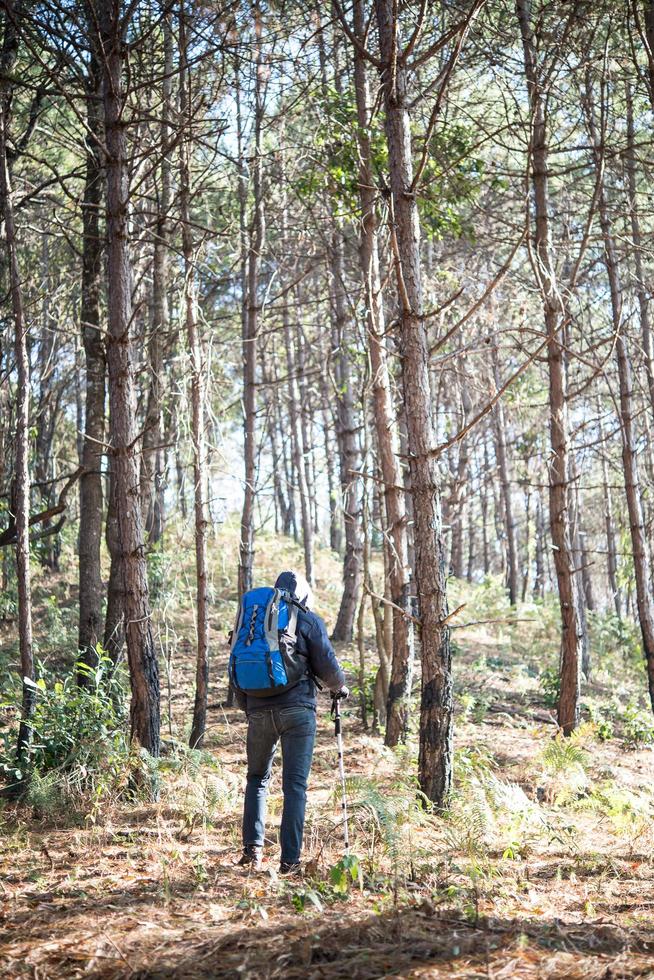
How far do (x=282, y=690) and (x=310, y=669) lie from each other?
26 cm

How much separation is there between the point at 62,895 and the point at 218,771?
2987 mm

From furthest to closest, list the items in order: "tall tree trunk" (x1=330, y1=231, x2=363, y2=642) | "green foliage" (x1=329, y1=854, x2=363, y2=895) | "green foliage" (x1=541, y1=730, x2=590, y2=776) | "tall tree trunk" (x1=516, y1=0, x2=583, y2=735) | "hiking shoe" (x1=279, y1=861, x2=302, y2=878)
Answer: "tall tree trunk" (x1=330, y1=231, x2=363, y2=642), "tall tree trunk" (x1=516, y1=0, x2=583, y2=735), "green foliage" (x1=541, y1=730, x2=590, y2=776), "hiking shoe" (x1=279, y1=861, x2=302, y2=878), "green foliage" (x1=329, y1=854, x2=363, y2=895)

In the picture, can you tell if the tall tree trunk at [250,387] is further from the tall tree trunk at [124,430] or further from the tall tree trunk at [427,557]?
the tall tree trunk at [427,557]

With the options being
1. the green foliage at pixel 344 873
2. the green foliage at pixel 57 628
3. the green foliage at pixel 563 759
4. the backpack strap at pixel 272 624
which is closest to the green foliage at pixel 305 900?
the green foliage at pixel 344 873

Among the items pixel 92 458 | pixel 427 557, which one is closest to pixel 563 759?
pixel 427 557

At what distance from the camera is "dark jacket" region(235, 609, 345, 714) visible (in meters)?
5.49

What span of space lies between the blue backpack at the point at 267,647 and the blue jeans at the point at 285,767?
19 centimetres

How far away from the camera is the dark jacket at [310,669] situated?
18.0ft

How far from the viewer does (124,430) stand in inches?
292

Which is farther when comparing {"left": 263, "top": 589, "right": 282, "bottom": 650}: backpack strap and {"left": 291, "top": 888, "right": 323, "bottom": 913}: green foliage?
{"left": 263, "top": 589, "right": 282, "bottom": 650}: backpack strap

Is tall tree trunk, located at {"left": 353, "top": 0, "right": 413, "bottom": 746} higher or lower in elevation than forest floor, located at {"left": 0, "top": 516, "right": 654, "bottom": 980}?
higher

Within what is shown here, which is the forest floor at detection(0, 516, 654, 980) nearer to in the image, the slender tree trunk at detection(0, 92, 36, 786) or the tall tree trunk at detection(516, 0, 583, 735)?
the tall tree trunk at detection(516, 0, 583, 735)

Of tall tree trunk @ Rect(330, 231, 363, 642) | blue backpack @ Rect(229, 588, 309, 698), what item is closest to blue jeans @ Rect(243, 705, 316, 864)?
blue backpack @ Rect(229, 588, 309, 698)

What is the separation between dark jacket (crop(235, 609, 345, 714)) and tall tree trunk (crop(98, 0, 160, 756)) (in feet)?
6.52
